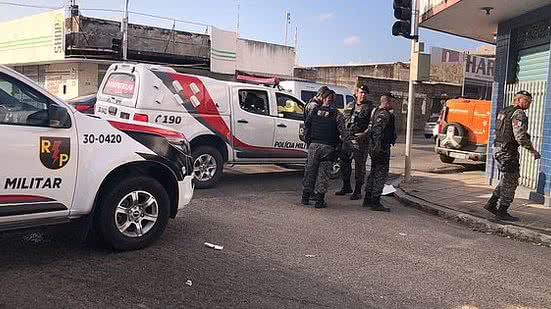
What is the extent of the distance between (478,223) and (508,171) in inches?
33.4

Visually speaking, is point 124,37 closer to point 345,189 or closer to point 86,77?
point 86,77

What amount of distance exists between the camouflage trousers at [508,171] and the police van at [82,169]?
4.52 m

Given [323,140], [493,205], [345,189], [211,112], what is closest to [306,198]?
[323,140]

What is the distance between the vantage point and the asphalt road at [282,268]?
420 centimetres

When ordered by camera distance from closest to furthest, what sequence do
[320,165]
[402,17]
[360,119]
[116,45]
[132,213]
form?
[132,213], [320,165], [360,119], [402,17], [116,45]

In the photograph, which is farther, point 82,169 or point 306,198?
point 306,198

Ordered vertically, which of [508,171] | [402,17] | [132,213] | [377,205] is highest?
[402,17]

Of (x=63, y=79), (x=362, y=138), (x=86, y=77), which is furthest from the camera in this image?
(x=63, y=79)

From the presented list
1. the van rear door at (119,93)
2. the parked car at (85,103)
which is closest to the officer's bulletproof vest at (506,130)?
the van rear door at (119,93)

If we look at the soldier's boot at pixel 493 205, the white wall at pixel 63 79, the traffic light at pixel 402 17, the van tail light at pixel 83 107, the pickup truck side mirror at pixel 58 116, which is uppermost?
the traffic light at pixel 402 17

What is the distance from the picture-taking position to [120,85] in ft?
29.5

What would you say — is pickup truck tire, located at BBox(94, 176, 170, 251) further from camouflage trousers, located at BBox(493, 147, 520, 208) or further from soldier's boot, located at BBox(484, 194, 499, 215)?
soldier's boot, located at BBox(484, 194, 499, 215)

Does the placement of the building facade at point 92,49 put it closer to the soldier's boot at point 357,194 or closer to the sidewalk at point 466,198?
the sidewalk at point 466,198

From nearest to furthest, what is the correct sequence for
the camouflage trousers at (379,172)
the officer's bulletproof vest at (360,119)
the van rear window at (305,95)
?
1. the camouflage trousers at (379,172)
2. the officer's bulletproof vest at (360,119)
3. the van rear window at (305,95)
